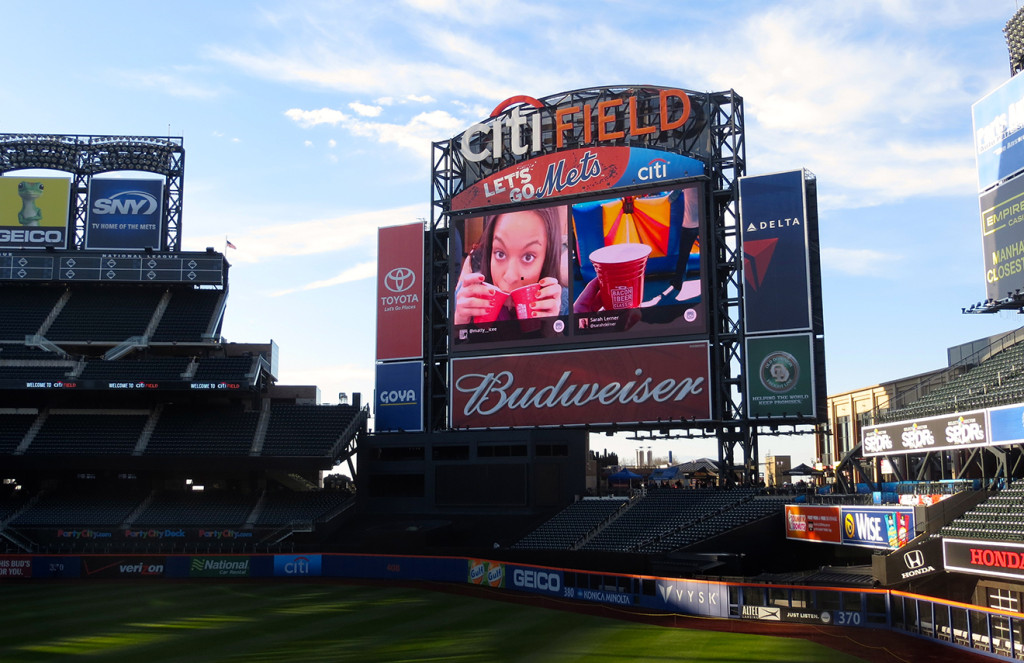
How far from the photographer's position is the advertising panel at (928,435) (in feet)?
93.2

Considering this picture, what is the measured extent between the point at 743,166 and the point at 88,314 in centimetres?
3909

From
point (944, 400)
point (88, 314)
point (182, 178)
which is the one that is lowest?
point (944, 400)

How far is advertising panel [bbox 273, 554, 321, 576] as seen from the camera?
4073cm

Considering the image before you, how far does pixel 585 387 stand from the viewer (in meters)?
45.8

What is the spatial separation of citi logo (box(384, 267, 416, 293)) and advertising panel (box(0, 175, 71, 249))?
2253 centimetres

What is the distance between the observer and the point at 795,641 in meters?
24.3

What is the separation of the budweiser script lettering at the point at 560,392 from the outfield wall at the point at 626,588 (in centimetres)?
1091

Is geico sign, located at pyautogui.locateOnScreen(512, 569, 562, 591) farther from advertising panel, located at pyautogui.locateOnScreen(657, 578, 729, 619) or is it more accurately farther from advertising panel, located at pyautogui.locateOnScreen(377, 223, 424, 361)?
advertising panel, located at pyautogui.locateOnScreen(377, 223, 424, 361)

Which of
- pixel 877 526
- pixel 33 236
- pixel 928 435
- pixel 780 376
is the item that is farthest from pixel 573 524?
pixel 33 236

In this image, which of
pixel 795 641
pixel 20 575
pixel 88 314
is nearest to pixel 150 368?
pixel 88 314

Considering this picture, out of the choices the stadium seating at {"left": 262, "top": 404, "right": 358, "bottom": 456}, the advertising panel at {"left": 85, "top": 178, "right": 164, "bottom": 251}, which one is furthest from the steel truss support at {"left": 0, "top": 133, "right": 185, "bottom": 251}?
the stadium seating at {"left": 262, "top": 404, "right": 358, "bottom": 456}

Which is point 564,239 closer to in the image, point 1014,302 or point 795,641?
point 1014,302

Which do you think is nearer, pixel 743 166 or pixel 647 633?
pixel 647 633

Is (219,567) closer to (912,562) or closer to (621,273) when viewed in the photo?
(621,273)
